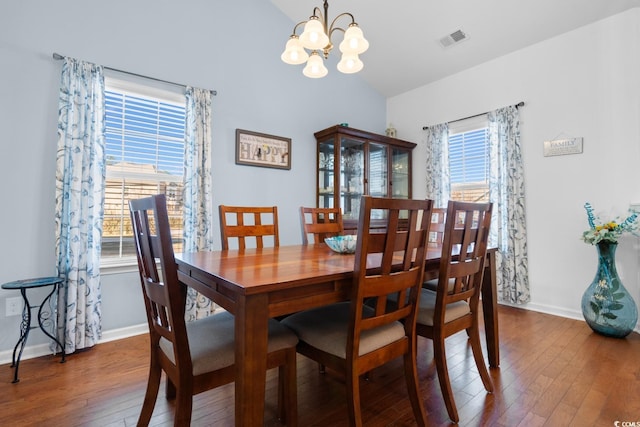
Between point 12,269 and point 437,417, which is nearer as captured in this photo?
point 437,417

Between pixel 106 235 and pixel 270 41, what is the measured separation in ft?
8.65

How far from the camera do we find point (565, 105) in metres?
3.09

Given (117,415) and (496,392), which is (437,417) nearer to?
(496,392)

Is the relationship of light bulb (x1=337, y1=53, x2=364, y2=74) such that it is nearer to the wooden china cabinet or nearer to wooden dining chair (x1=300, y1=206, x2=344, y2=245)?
wooden dining chair (x1=300, y1=206, x2=344, y2=245)

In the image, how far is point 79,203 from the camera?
2270 mm

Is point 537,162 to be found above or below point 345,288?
above

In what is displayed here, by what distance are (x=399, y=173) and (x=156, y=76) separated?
3.14 metres

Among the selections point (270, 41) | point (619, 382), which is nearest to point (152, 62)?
point (270, 41)

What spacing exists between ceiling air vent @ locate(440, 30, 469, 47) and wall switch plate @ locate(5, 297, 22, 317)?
14.9 ft

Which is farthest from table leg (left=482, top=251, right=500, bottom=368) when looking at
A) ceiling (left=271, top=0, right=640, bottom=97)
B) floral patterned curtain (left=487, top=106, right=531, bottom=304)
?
ceiling (left=271, top=0, right=640, bottom=97)

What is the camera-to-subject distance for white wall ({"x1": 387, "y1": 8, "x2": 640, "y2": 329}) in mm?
2754

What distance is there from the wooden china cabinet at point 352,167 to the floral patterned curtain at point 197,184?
140 cm

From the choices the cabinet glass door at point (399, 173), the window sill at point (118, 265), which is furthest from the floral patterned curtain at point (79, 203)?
the cabinet glass door at point (399, 173)

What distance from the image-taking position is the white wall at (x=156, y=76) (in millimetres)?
2176
